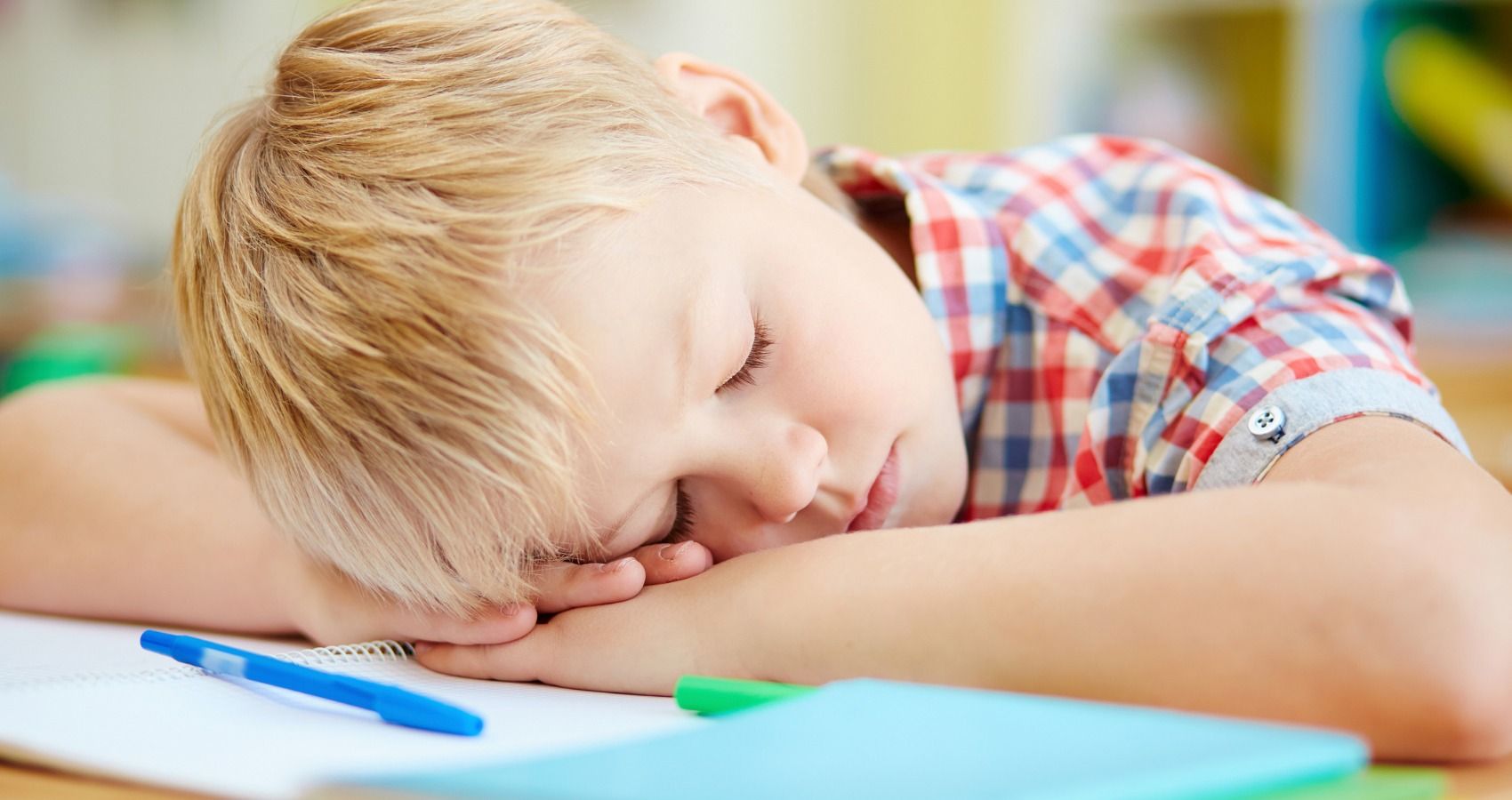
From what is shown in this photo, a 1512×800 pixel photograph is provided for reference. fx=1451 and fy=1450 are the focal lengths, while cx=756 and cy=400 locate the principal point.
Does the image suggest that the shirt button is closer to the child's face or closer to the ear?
the child's face

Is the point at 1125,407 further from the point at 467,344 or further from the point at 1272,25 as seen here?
the point at 1272,25

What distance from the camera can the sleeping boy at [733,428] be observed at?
470mm

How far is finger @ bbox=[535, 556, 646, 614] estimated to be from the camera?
2.04 feet

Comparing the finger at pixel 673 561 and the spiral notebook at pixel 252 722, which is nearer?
the spiral notebook at pixel 252 722

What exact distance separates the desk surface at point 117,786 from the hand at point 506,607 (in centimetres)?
20

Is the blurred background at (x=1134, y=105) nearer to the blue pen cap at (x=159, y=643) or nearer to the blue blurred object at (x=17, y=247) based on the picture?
the blue blurred object at (x=17, y=247)

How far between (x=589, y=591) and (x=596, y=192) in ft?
0.56

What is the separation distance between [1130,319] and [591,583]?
0.32 meters

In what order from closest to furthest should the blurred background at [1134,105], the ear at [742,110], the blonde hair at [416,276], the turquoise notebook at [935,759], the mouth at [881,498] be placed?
1. the turquoise notebook at [935,759]
2. the blonde hair at [416,276]
3. the mouth at [881,498]
4. the ear at [742,110]
5. the blurred background at [1134,105]

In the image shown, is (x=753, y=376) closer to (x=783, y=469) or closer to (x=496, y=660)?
(x=783, y=469)

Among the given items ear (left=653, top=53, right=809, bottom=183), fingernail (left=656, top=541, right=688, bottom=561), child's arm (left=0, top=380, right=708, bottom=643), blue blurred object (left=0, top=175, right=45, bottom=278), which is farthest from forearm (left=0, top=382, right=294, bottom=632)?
blue blurred object (left=0, top=175, right=45, bottom=278)

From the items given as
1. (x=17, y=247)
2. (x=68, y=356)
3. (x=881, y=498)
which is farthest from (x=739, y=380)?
(x=17, y=247)

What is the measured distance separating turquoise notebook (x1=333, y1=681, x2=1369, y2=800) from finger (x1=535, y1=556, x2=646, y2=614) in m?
0.22

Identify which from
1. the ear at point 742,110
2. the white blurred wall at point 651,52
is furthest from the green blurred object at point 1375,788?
the white blurred wall at point 651,52
